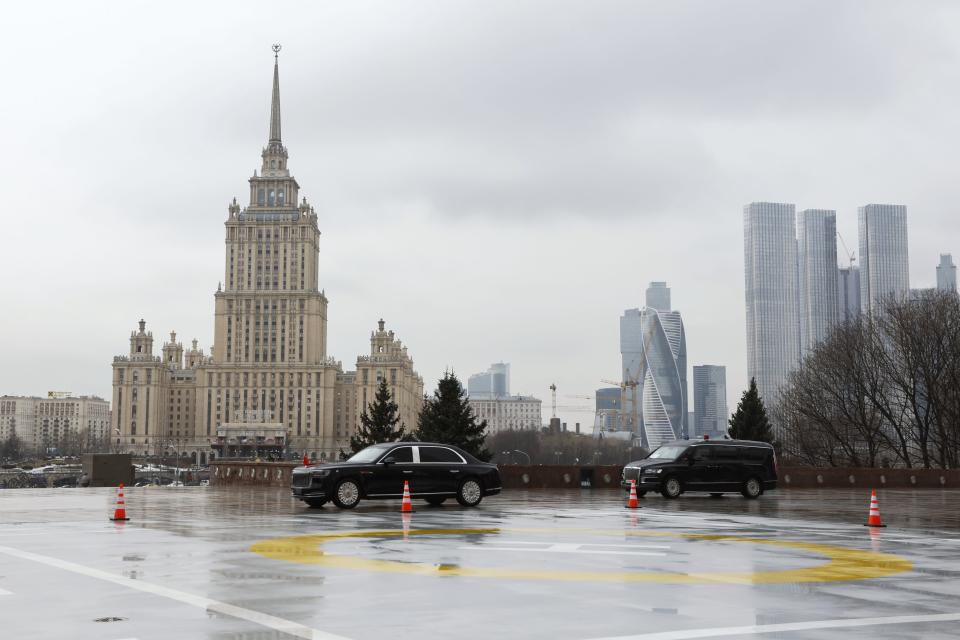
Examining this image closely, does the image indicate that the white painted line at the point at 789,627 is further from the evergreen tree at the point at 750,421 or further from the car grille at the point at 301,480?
the evergreen tree at the point at 750,421

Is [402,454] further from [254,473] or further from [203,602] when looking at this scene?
[254,473]

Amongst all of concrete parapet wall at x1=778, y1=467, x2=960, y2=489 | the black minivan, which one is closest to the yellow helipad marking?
the black minivan

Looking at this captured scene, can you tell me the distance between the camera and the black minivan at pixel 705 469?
32562 mm

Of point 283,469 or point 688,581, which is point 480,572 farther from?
point 283,469

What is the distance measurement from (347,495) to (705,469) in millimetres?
12482

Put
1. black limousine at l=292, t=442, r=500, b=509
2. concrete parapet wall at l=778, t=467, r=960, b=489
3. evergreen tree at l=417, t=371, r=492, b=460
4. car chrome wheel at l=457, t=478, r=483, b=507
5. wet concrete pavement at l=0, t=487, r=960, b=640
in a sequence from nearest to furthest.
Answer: wet concrete pavement at l=0, t=487, r=960, b=640 → black limousine at l=292, t=442, r=500, b=509 → car chrome wheel at l=457, t=478, r=483, b=507 → concrete parapet wall at l=778, t=467, r=960, b=489 → evergreen tree at l=417, t=371, r=492, b=460

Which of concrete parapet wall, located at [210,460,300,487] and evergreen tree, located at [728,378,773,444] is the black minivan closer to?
concrete parapet wall, located at [210,460,300,487]

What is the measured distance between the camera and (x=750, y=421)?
69.8 m

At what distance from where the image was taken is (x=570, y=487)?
140 feet

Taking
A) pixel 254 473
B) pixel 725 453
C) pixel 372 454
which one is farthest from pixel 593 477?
pixel 372 454

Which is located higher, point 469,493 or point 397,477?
point 397,477

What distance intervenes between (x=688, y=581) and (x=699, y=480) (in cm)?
2108

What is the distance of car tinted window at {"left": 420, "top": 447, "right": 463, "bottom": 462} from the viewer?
26.6 meters

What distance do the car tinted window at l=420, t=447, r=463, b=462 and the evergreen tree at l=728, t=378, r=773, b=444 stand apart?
4512cm
